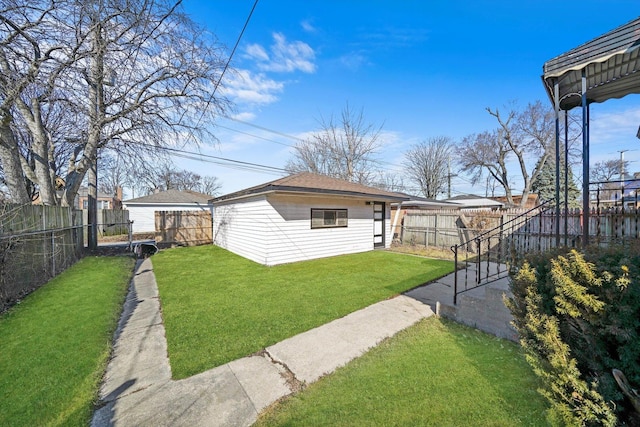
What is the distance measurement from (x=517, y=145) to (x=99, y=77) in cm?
2660

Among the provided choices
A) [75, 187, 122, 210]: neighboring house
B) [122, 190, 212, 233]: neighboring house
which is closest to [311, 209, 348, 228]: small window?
[122, 190, 212, 233]: neighboring house

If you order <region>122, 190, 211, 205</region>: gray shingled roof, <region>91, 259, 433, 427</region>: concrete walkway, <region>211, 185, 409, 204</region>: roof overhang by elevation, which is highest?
<region>122, 190, 211, 205</region>: gray shingled roof

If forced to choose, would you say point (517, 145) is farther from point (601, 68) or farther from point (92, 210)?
point (92, 210)

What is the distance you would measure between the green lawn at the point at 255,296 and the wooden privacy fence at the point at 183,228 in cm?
399

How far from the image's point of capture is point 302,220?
28.8ft

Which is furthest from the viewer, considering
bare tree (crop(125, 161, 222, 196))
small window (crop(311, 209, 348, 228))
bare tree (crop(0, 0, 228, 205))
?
bare tree (crop(125, 161, 222, 196))

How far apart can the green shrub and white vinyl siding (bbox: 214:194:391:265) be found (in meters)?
6.87

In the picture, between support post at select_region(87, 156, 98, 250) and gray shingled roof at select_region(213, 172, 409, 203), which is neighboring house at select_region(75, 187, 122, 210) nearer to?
support post at select_region(87, 156, 98, 250)

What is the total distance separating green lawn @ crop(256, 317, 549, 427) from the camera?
82.6 inches

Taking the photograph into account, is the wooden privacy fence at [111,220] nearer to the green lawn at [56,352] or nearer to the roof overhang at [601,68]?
the green lawn at [56,352]

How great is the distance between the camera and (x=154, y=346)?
3.32m

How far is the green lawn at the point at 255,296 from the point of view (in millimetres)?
3320

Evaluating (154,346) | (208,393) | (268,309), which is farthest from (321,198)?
(208,393)

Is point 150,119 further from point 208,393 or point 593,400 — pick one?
point 593,400
